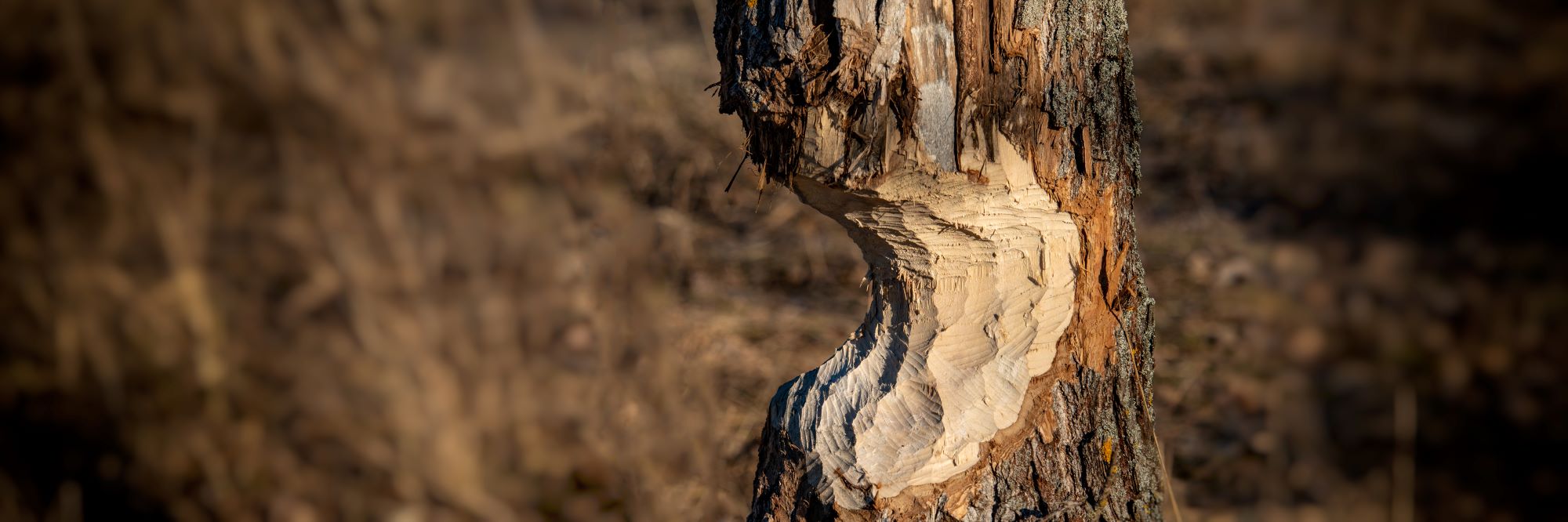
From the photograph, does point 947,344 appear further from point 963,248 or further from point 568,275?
point 568,275

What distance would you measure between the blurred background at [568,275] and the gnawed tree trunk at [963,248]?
103cm

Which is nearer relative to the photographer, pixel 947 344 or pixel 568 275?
pixel 947 344

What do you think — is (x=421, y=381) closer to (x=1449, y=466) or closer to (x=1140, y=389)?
(x=1140, y=389)

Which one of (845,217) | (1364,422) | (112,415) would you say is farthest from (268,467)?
(1364,422)

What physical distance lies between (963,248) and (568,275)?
2107 mm

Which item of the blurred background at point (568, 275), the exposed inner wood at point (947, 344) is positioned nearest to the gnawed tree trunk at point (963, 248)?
the exposed inner wood at point (947, 344)

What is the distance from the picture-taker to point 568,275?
3.08 meters

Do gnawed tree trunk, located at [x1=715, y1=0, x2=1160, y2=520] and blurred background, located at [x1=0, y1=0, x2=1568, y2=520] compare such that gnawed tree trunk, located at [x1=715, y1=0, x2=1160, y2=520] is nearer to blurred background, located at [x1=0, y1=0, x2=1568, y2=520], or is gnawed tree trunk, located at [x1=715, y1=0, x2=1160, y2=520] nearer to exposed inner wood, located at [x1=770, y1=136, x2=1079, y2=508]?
exposed inner wood, located at [x1=770, y1=136, x2=1079, y2=508]

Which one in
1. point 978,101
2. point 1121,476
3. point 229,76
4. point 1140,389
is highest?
point 229,76

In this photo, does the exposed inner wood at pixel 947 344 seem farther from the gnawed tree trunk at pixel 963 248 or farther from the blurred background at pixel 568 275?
the blurred background at pixel 568 275

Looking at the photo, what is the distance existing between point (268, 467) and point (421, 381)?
0.48 metres

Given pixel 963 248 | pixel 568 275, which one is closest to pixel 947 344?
pixel 963 248

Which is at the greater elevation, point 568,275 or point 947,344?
point 568,275

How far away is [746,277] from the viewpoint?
10.3 ft
